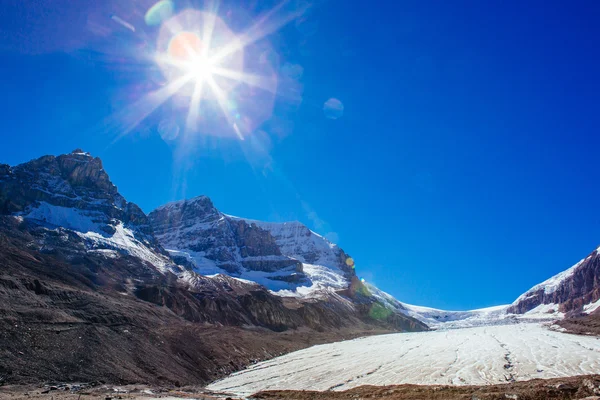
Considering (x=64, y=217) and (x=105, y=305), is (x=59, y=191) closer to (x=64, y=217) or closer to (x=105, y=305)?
(x=64, y=217)

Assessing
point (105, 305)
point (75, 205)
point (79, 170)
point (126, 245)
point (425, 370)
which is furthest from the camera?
point (79, 170)

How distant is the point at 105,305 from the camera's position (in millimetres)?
75625

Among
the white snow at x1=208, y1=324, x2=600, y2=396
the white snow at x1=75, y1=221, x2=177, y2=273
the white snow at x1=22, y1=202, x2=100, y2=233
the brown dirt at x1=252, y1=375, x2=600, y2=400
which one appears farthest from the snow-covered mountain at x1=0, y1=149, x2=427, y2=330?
the brown dirt at x1=252, y1=375, x2=600, y2=400

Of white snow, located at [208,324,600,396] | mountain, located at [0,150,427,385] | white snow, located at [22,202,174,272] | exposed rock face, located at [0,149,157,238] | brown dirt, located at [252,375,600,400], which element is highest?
exposed rock face, located at [0,149,157,238]

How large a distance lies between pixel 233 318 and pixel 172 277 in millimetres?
33635

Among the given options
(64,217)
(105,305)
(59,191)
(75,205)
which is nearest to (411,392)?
(105,305)

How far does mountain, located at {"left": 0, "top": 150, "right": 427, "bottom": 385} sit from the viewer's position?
164 ft

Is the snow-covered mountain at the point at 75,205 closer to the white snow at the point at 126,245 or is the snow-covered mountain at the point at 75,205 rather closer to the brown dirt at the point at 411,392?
the white snow at the point at 126,245

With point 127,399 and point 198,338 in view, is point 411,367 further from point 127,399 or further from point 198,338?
point 198,338

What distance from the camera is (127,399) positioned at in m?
33.5

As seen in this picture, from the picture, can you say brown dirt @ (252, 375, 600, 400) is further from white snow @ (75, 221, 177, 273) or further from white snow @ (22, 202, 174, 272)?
white snow @ (75, 221, 177, 273)

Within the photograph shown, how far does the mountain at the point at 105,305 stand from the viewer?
50.0 meters

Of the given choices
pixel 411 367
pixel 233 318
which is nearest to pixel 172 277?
pixel 233 318

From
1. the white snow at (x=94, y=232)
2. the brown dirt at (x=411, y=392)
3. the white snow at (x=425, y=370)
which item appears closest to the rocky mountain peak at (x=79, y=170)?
the white snow at (x=94, y=232)
